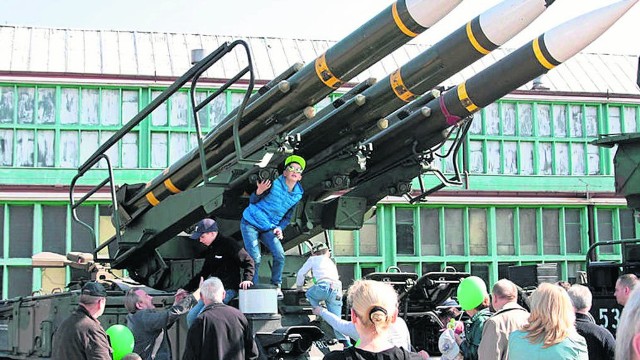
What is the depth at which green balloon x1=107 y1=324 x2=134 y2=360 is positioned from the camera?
6738 millimetres

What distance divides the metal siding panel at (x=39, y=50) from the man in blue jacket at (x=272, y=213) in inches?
370

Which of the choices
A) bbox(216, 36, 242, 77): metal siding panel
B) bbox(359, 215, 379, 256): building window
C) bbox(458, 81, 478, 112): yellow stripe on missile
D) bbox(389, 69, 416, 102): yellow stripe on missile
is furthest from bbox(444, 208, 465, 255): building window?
bbox(389, 69, 416, 102): yellow stripe on missile

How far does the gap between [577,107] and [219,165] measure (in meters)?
12.0

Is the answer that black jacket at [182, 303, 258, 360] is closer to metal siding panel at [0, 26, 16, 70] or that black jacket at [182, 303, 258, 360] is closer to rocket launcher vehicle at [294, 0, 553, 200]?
rocket launcher vehicle at [294, 0, 553, 200]

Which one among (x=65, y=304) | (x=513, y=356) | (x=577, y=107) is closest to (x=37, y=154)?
(x=65, y=304)

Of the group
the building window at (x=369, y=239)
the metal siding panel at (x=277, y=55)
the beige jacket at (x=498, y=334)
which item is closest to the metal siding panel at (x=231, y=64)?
the metal siding panel at (x=277, y=55)

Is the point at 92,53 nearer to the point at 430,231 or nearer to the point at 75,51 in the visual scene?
the point at 75,51

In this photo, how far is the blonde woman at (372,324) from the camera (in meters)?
3.98

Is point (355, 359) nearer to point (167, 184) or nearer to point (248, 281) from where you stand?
point (248, 281)

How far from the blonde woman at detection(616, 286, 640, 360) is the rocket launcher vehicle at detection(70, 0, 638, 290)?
17.9 ft

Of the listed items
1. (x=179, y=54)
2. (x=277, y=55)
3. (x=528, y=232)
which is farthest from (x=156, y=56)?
(x=528, y=232)

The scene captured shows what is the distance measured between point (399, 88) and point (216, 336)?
3314mm

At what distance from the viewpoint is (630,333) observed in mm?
2369

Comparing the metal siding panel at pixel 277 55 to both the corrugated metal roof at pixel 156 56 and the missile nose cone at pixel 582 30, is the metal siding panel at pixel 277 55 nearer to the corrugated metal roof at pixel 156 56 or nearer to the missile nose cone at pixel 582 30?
the corrugated metal roof at pixel 156 56
